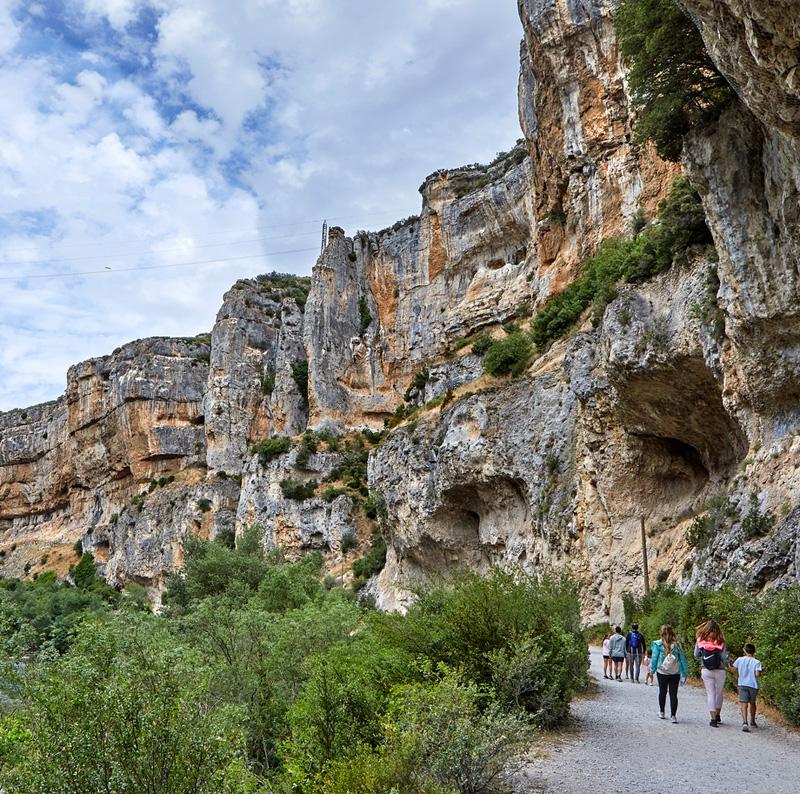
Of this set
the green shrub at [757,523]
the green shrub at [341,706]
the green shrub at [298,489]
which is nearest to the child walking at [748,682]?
the green shrub at [341,706]

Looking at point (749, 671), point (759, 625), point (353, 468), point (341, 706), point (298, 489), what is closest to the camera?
point (341, 706)

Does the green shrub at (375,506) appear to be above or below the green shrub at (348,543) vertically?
above

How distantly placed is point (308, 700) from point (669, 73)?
1548 cm

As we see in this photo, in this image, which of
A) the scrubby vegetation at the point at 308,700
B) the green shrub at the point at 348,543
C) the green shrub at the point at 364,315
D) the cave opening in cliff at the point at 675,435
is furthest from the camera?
the green shrub at the point at 364,315

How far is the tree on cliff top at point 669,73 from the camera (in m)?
14.8

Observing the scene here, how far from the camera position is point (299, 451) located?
46781 millimetres

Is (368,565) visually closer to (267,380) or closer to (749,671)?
(267,380)

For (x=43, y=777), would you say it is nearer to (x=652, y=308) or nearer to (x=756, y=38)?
(x=756, y=38)

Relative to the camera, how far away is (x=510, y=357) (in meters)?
30.1

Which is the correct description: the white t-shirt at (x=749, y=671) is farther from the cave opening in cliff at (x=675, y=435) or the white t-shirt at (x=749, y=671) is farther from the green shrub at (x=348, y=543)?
the green shrub at (x=348, y=543)

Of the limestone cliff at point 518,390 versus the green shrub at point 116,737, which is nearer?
the green shrub at point 116,737

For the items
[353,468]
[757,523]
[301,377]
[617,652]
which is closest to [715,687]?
[617,652]

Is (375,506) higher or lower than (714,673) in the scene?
higher

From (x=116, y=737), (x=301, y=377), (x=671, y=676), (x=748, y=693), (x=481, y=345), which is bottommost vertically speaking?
(x=748, y=693)
